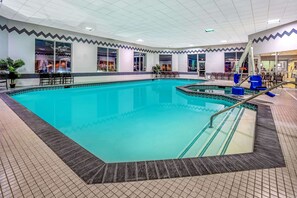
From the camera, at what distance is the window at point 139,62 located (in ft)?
54.0

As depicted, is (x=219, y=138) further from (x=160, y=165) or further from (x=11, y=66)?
(x=11, y=66)

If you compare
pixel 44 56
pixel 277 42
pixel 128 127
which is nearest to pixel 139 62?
pixel 44 56

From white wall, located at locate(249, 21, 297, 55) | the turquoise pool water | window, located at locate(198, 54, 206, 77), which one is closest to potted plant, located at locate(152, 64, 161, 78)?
window, located at locate(198, 54, 206, 77)

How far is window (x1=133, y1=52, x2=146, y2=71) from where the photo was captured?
16469 millimetres

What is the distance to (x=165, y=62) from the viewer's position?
19141mm

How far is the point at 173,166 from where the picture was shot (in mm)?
1795

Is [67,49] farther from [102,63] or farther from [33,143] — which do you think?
[33,143]

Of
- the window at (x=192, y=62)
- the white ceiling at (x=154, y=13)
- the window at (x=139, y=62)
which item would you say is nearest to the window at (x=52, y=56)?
the white ceiling at (x=154, y=13)

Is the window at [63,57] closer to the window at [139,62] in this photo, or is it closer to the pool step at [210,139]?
the window at [139,62]

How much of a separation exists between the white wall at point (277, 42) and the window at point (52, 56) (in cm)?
1119

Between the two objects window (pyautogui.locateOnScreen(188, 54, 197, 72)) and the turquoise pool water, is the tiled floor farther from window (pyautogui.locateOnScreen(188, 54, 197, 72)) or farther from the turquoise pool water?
window (pyautogui.locateOnScreen(188, 54, 197, 72))

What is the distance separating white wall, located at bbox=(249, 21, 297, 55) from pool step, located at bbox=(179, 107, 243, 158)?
6731 millimetres

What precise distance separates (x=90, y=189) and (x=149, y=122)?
2.90 meters

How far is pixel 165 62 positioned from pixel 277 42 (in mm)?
11087
